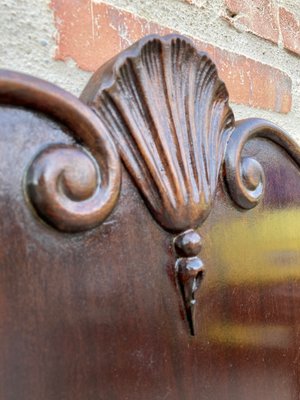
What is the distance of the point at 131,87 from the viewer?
0.37 m

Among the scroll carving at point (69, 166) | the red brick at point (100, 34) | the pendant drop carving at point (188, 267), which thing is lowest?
the pendant drop carving at point (188, 267)

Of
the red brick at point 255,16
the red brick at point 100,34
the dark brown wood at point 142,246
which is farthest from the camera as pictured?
the red brick at point 255,16

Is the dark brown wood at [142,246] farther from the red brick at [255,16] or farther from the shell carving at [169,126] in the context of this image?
the red brick at [255,16]

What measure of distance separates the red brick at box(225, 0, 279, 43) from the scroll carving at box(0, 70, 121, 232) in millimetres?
301

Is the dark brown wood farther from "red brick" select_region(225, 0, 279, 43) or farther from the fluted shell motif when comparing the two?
"red brick" select_region(225, 0, 279, 43)

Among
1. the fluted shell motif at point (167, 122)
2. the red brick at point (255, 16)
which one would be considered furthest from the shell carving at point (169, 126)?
the red brick at point (255, 16)

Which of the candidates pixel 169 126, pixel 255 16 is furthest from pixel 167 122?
pixel 255 16

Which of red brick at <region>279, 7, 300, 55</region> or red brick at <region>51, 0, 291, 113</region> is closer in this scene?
red brick at <region>51, 0, 291, 113</region>

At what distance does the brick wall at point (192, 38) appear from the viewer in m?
0.41

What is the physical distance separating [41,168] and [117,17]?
7.9 inches

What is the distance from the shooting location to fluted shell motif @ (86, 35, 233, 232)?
0.36m

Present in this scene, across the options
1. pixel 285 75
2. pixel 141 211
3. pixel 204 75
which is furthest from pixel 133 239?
pixel 285 75

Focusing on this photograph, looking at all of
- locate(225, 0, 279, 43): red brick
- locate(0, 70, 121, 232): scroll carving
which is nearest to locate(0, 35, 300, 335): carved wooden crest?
locate(0, 70, 121, 232): scroll carving

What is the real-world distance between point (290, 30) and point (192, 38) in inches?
7.8
